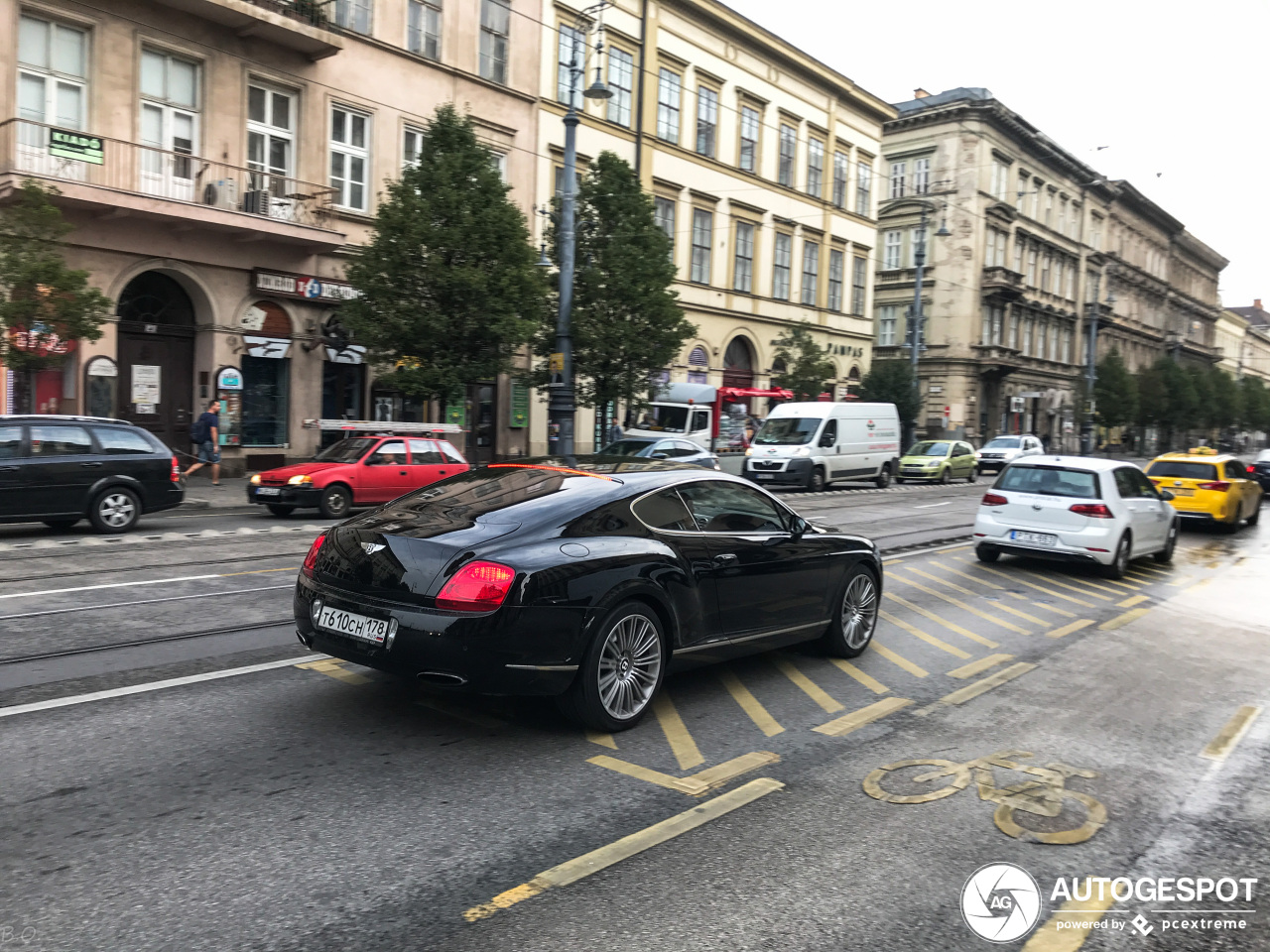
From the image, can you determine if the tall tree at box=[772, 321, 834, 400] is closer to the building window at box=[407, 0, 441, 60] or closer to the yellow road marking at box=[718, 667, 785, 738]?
the building window at box=[407, 0, 441, 60]

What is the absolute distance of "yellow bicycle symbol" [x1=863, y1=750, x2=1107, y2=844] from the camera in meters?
4.38

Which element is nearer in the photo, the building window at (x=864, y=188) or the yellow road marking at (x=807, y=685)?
the yellow road marking at (x=807, y=685)

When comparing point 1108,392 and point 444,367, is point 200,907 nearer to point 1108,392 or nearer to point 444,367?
point 444,367

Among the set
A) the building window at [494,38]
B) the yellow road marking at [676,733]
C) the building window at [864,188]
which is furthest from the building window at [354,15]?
the building window at [864,188]

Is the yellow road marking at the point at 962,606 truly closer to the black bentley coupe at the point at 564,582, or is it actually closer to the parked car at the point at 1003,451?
the black bentley coupe at the point at 564,582

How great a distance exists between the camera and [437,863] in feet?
12.3

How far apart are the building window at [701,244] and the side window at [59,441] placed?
83.2ft

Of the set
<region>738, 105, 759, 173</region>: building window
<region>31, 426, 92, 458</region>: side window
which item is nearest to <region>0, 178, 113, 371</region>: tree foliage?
<region>31, 426, 92, 458</region>: side window

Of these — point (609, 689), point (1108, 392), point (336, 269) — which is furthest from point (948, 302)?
point (609, 689)

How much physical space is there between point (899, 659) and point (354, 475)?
11.1m

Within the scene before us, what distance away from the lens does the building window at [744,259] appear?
3812 centimetres

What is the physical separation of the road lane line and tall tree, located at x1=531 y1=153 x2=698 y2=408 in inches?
737

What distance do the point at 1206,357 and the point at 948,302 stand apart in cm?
6233

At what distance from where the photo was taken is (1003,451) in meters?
40.5
